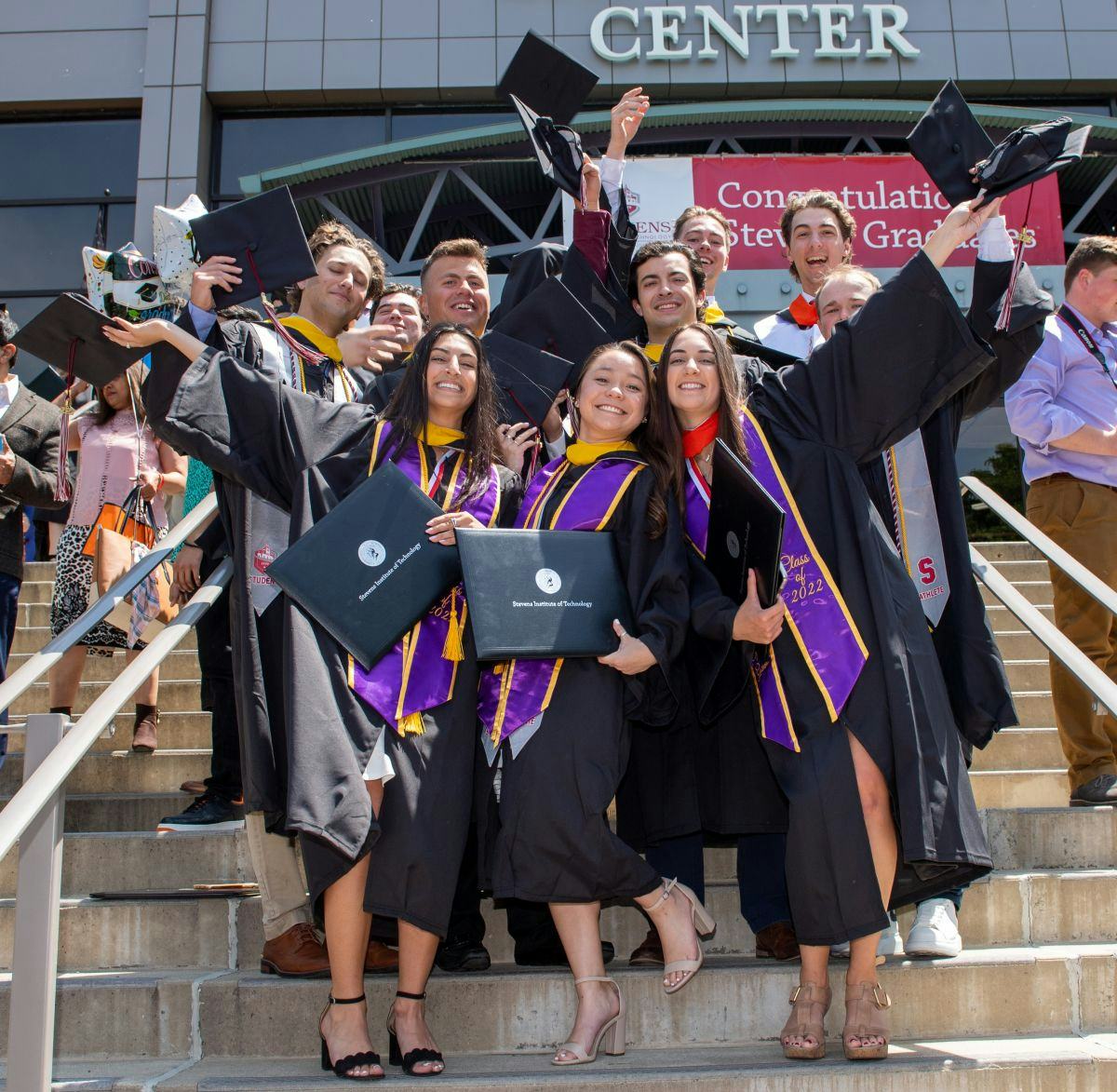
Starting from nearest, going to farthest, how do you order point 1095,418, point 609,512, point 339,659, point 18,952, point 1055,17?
point 18,952, point 339,659, point 609,512, point 1095,418, point 1055,17

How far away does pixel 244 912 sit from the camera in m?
3.50

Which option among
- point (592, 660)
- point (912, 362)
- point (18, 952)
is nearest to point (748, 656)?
point (592, 660)

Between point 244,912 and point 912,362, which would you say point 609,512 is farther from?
point 244,912

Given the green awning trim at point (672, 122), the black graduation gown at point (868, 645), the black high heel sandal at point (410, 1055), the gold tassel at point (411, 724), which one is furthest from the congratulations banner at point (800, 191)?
the black high heel sandal at point (410, 1055)

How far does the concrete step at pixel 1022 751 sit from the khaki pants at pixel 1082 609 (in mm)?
422

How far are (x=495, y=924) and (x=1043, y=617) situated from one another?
6.92ft

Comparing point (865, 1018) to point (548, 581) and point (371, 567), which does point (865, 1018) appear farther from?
point (371, 567)

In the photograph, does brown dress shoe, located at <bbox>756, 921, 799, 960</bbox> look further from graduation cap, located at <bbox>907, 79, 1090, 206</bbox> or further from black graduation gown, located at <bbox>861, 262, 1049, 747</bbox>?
graduation cap, located at <bbox>907, 79, 1090, 206</bbox>

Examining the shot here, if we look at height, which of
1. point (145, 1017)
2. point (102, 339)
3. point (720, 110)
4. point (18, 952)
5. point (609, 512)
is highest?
point (720, 110)

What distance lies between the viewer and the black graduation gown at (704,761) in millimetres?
3232

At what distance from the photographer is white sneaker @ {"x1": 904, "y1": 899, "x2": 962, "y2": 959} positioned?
3.20 meters

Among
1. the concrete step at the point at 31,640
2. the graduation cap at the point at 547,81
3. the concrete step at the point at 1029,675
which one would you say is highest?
the graduation cap at the point at 547,81

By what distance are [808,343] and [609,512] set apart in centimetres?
174

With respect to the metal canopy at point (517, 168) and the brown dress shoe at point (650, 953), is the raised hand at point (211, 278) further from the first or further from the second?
the metal canopy at point (517, 168)
